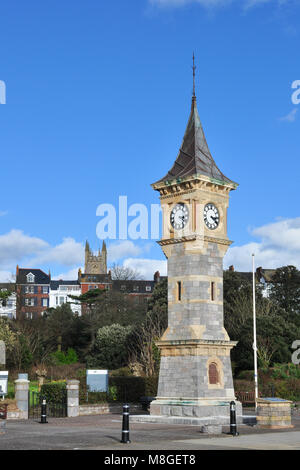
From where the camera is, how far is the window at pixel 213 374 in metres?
25.8

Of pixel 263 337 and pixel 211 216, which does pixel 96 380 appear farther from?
pixel 263 337

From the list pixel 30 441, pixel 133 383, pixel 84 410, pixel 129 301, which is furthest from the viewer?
pixel 129 301

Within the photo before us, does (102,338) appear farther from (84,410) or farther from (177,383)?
(177,383)

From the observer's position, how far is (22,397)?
27.7 metres

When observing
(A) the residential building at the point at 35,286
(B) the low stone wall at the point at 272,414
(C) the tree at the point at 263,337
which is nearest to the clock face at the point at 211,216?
(B) the low stone wall at the point at 272,414

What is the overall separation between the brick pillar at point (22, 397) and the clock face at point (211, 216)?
10.8 m

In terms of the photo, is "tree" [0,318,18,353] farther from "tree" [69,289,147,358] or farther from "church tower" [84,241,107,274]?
"church tower" [84,241,107,274]

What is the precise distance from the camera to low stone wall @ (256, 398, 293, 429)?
21547 millimetres

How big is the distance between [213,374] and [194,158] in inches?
375

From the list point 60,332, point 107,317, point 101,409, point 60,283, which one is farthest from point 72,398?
point 60,283

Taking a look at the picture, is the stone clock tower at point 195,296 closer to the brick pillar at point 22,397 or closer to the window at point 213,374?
the window at point 213,374

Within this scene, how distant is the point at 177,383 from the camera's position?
25.9 metres
